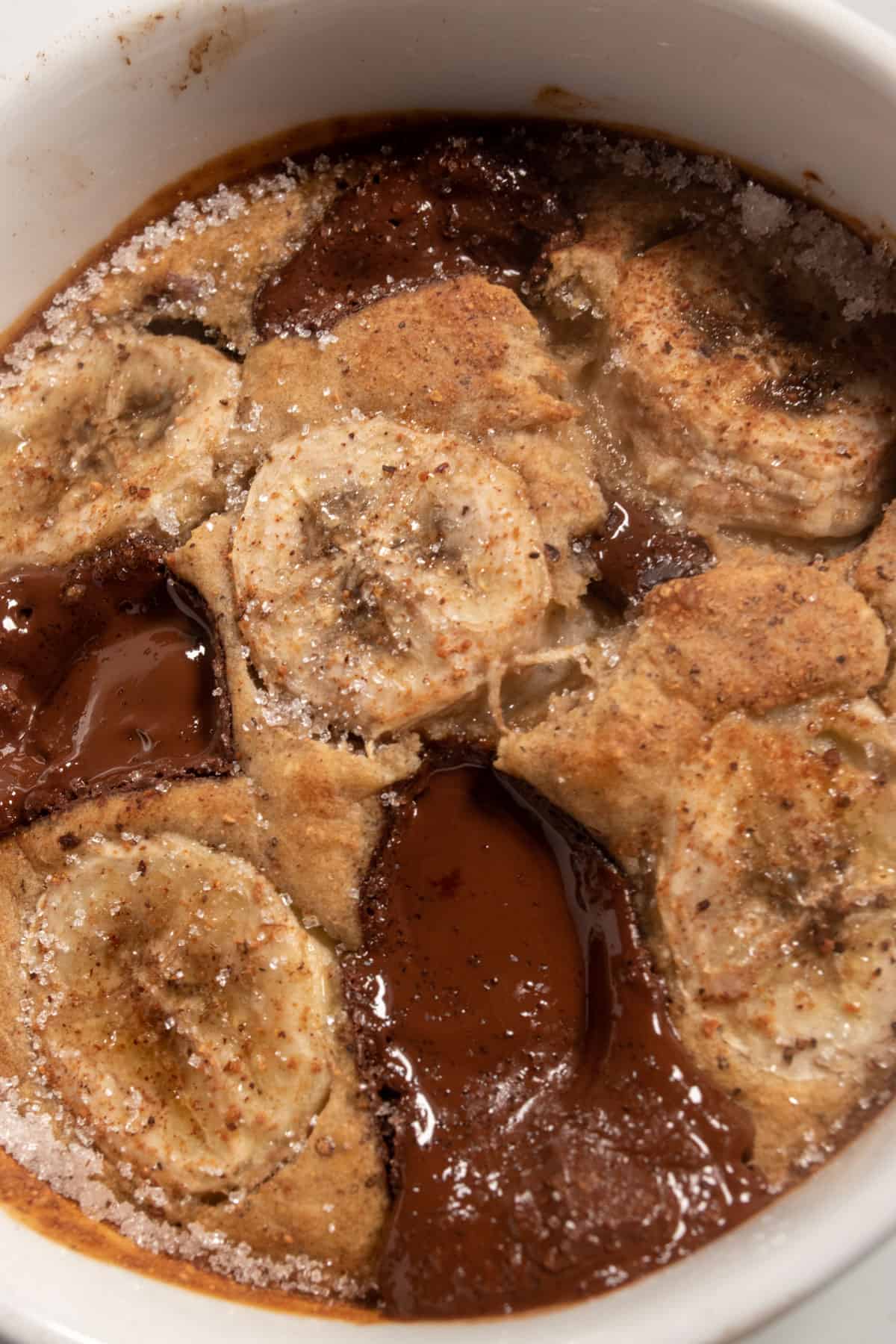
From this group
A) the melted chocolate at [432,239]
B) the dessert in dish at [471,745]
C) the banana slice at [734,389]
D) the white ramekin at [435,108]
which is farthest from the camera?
the melted chocolate at [432,239]

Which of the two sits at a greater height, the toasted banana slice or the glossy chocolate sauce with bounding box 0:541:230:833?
the toasted banana slice

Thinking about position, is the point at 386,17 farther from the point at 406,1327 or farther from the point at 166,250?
the point at 406,1327

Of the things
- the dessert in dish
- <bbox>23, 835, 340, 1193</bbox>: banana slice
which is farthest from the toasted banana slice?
<bbox>23, 835, 340, 1193</bbox>: banana slice

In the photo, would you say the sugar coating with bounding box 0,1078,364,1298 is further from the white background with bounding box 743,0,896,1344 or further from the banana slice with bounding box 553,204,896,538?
the banana slice with bounding box 553,204,896,538

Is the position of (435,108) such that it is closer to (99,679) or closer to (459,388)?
(459,388)

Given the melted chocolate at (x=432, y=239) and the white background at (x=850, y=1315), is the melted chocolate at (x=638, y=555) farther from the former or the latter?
the white background at (x=850, y=1315)

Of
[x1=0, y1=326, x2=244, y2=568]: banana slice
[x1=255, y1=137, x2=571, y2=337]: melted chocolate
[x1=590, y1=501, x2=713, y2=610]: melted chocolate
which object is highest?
[x1=255, y1=137, x2=571, y2=337]: melted chocolate

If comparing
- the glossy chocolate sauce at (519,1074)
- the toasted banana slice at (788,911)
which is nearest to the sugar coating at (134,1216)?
the glossy chocolate sauce at (519,1074)

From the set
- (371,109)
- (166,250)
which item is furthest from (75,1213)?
(371,109)
